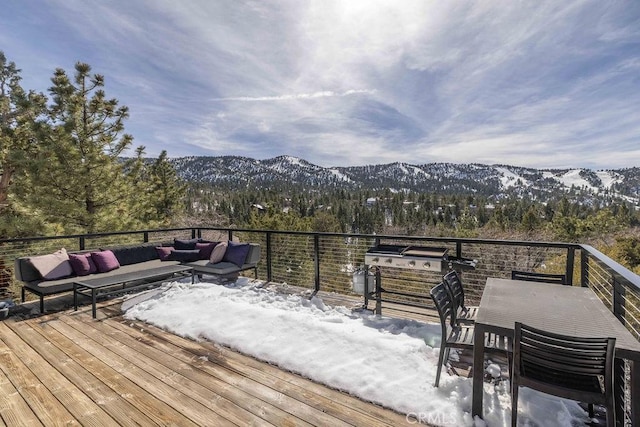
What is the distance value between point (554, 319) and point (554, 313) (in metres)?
0.13

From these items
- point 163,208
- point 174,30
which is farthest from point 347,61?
point 163,208

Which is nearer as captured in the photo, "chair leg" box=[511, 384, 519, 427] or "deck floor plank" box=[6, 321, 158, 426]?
"chair leg" box=[511, 384, 519, 427]

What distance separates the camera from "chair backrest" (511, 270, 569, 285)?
3.01 meters

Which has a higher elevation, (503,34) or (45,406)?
(503,34)

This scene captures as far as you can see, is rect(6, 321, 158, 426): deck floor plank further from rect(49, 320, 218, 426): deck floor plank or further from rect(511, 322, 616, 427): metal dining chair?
rect(511, 322, 616, 427): metal dining chair

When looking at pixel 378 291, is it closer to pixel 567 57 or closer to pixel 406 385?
pixel 406 385

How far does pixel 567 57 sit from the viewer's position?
6867mm

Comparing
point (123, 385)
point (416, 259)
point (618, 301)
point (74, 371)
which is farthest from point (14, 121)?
point (618, 301)

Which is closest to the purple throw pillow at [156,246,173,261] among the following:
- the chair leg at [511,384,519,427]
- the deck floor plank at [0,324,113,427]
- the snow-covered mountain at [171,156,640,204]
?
the deck floor plank at [0,324,113,427]

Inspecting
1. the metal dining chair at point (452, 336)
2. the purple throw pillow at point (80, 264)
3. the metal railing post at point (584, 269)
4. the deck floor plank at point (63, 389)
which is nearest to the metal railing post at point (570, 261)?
the metal railing post at point (584, 269)

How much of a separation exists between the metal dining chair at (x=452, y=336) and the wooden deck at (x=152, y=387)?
0.59 meters

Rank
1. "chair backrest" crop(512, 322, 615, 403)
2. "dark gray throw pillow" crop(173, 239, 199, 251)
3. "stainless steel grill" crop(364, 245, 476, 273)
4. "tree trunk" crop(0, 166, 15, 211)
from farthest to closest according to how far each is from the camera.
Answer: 1. "tree trunk" crop(0, 166, 15, 211)
2. "dark gray throw pillow" crop(173, 239, 199, 251)
3. "stainless steel grill" crop(364, 245, 476, 273)
4. "chair backrest" crop(512, 322, 615, 403)

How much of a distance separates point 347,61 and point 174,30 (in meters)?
3.34

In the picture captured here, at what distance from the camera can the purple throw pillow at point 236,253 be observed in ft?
17.8
